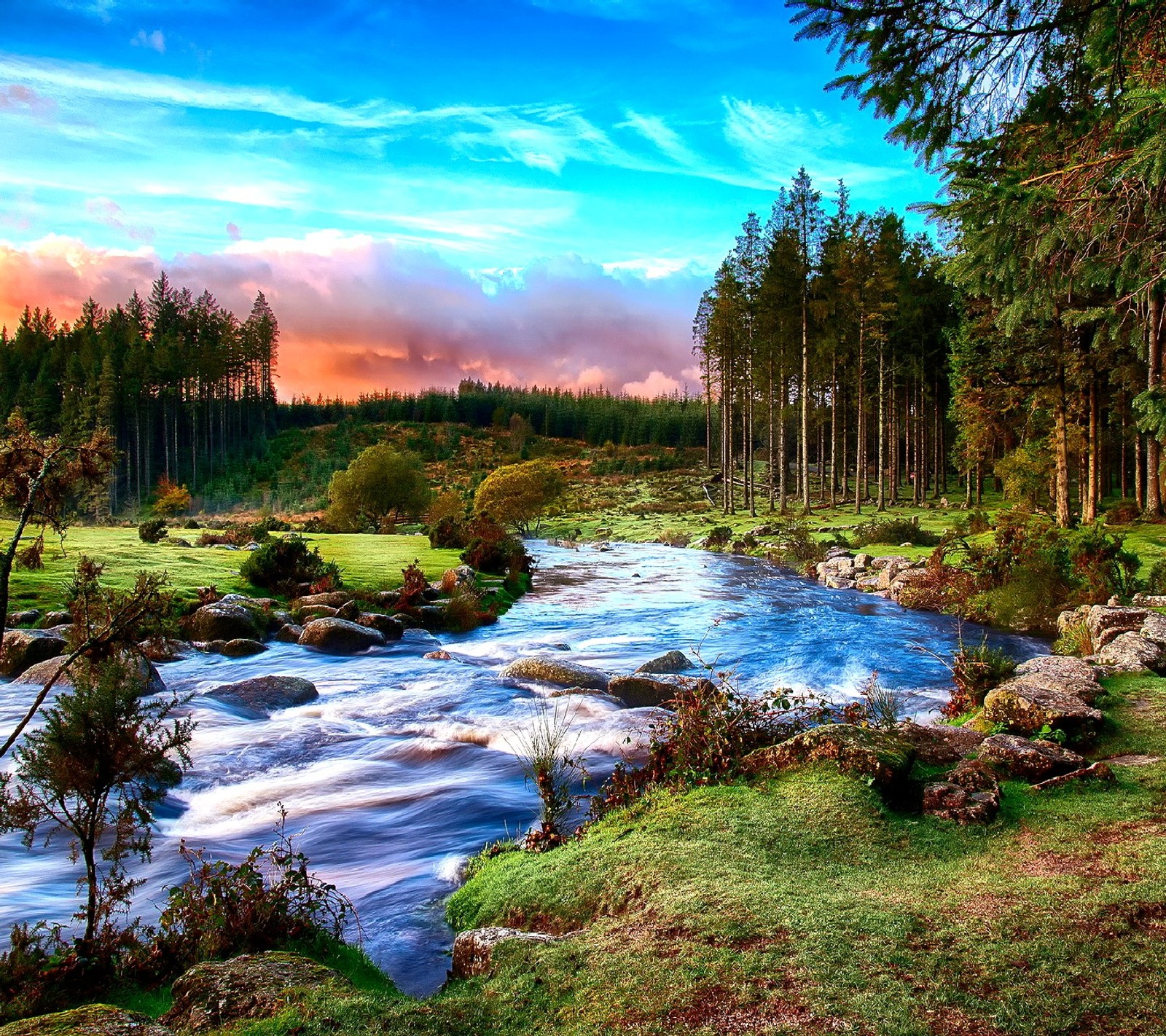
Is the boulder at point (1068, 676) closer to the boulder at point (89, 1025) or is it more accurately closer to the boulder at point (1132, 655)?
the boulder at point (1132, 655)

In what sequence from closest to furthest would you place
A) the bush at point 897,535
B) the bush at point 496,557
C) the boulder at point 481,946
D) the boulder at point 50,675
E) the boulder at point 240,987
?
1. the boulder at point 240,987
2. the boulder at point 481,946
3. the boulder at point 50,675
4. the bush at point 496,557
5. the bush at point 897,535

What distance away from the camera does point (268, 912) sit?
4.55 m

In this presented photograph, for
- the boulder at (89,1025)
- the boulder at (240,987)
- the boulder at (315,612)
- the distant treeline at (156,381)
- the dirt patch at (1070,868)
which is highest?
the distant treeline at (156,381)

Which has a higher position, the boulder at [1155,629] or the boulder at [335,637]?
the boulder at [1155,629]

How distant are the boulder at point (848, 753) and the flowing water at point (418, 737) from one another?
247 centimetres

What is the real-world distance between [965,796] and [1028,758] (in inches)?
40.7

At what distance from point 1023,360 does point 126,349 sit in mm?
76650

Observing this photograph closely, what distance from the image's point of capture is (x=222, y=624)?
49.1 ft

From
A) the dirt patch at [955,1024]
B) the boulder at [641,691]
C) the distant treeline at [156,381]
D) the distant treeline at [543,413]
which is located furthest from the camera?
the distant treeline at [543,413]

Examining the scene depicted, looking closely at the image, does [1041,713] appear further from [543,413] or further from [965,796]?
[543,413]

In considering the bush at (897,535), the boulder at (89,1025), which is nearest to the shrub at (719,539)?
the bush at (897,535)

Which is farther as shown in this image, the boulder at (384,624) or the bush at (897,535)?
the bush at (897,535)

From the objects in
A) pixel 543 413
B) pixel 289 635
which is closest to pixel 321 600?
pixel 289 635

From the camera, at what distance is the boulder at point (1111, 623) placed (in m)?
11.5
